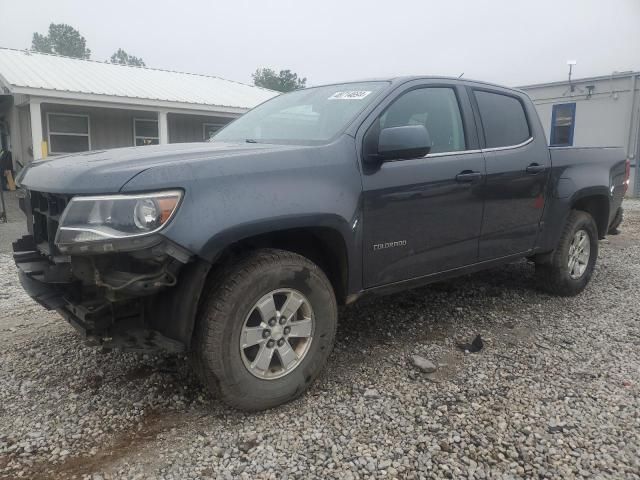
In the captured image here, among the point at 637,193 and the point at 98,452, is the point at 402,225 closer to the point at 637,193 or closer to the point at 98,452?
the point at 98,452

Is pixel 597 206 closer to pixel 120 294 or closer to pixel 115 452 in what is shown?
pixel 120 294

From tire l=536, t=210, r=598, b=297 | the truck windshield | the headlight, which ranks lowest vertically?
tire l=536, t=210, r=598, b=297

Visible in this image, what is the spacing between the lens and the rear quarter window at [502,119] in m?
Answer: 4.01

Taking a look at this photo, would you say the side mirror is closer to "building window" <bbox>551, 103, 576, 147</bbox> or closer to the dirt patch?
the dirt patch

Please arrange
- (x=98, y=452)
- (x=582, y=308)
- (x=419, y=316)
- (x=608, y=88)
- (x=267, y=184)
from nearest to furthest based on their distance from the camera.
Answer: (x=98, y=452)
(x=267, y=184)
(x=419, y=316)
(x=582, y=308)
(x=608, y=88)

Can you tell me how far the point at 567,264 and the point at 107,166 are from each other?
13.4 ft

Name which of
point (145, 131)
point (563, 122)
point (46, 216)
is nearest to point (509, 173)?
point (46, 216)

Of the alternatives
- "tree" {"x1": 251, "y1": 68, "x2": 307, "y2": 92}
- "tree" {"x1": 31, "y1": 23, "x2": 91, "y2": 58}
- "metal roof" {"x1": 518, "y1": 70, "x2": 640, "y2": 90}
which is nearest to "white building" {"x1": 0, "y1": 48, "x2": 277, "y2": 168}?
"metal roof" {"x1": 518, "y1": 70, "x2": 640, "y2": 90}

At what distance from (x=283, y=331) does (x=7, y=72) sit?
13.5m

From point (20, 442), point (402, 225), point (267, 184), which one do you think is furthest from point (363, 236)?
point (20, 442)

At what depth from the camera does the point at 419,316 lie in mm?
4352

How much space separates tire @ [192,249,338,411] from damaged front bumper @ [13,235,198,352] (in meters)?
0.15

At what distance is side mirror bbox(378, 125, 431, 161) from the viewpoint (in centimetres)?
296

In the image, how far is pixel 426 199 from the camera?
334cm
